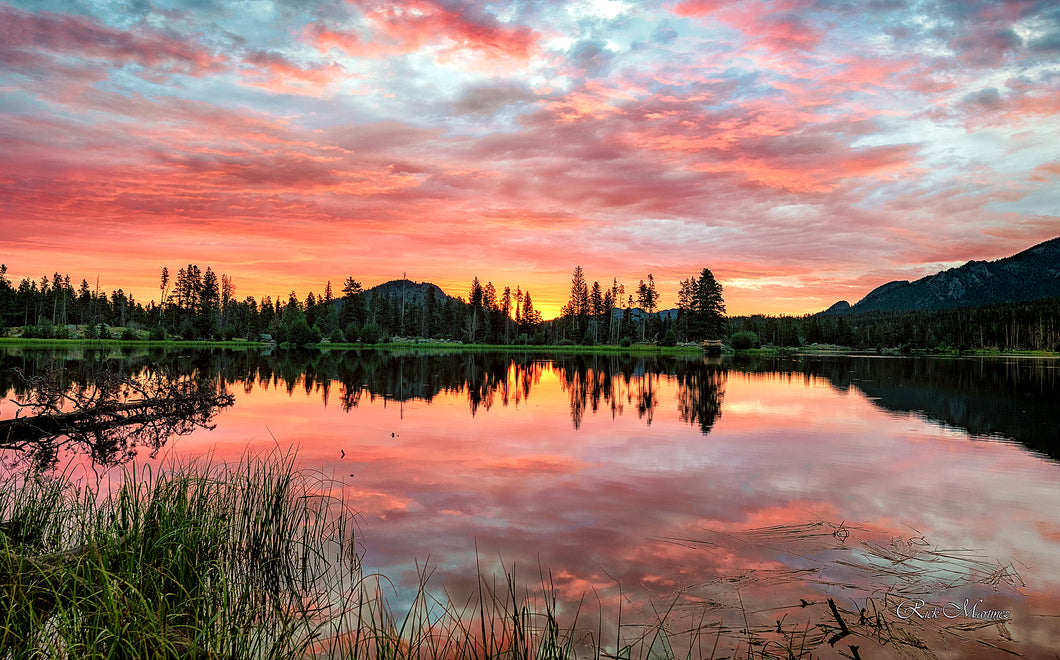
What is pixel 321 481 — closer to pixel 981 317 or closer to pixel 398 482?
pixel 398 482

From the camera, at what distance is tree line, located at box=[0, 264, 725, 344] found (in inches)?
4867

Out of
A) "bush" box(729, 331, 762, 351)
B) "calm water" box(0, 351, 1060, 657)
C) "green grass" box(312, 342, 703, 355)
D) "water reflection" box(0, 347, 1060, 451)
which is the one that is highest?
"bush" box(729, 331, 762, 351)

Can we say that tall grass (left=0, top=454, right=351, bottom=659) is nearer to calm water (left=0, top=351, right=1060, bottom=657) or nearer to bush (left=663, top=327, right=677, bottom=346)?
calm water (left=0, top=351, right=1060, bottom=657)

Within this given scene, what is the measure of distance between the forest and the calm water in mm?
96656

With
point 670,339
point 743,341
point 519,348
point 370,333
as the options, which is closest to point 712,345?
point 743,341

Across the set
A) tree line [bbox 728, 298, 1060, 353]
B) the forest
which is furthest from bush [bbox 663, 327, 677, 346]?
tree line [bbox 728, 298, 1060, 353]

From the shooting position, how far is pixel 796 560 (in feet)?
31.3

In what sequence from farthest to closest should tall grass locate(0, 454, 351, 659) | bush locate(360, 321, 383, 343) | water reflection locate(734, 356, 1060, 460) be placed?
bush locate(360, 321, 383, 343) → water reflection locate(734, 356, 1060, 460) → tall grass locate(0, 454, 351, 659)

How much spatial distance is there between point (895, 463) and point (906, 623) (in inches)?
478

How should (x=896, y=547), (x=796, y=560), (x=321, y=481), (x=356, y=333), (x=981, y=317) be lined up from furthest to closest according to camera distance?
1. (x=981, y=317)
2. (x=356, y=333)
3. (x=321, y=481)
4. (x=896, y=547)
5. (x=796, y=560)

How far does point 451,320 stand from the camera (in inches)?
6358

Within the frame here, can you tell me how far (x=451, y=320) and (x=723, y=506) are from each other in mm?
151217

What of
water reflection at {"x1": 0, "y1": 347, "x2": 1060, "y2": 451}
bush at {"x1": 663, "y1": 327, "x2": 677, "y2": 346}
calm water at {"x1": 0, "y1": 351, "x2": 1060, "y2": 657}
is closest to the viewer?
calm water at {"x1": 0, "y1": 351, "x2": 1060, "y2": 657}

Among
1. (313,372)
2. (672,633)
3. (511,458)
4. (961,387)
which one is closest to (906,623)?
(672,633)
